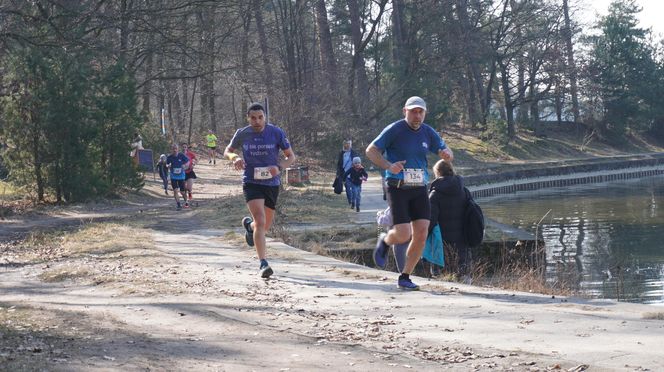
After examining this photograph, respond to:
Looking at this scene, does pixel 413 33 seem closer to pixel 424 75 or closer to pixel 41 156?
pixel 424 75

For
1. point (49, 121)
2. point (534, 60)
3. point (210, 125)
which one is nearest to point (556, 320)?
point (49, 121)

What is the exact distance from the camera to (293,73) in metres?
50.8

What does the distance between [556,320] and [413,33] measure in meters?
45.3

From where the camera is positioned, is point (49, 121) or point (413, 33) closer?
point (49, 121)

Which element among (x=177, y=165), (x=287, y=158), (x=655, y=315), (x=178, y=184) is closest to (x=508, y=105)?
(x=178, y=184)

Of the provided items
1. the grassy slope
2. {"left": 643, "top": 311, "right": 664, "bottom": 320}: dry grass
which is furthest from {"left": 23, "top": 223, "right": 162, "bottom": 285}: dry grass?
the grassy slope

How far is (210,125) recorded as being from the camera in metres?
59.6

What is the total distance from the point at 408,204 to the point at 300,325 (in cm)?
222

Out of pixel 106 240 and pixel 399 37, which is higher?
pixel 399 37

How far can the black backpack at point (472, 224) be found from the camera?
516 inches

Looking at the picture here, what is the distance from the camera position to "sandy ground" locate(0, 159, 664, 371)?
6953 millimetres

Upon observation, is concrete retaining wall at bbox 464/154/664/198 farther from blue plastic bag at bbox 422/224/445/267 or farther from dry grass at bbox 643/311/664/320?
dry grass at bbox 643/311/664/320

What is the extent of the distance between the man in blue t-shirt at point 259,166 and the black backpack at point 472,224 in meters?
2.88

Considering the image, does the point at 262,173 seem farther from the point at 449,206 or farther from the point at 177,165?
the point at 177,165
